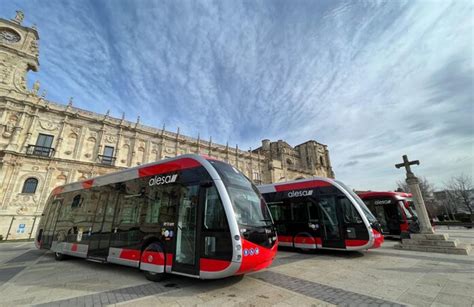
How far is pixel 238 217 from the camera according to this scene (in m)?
4.73

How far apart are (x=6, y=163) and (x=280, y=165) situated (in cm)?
3780

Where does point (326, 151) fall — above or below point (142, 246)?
above

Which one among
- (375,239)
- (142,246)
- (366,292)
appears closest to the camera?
(366,292)

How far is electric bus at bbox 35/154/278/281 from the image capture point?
178 inches

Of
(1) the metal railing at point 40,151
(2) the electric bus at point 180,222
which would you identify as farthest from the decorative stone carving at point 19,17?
(2) the electric bus at point 180,222

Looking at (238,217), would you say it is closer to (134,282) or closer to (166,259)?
(166,259)

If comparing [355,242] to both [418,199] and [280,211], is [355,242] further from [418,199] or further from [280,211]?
[418,199]

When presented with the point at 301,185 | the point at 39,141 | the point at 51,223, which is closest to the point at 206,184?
the point at 301,185

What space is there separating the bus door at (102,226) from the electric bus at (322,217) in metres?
7.37

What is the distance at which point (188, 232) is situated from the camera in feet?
16.3

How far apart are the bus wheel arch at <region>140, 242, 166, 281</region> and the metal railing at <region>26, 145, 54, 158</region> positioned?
2284cm

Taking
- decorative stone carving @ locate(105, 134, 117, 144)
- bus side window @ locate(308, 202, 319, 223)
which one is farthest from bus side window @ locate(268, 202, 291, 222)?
decorative stone carving @ locate(105, 134, 117, 144)

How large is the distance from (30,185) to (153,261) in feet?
75.0

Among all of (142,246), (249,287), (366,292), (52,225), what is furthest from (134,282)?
(52,225)
